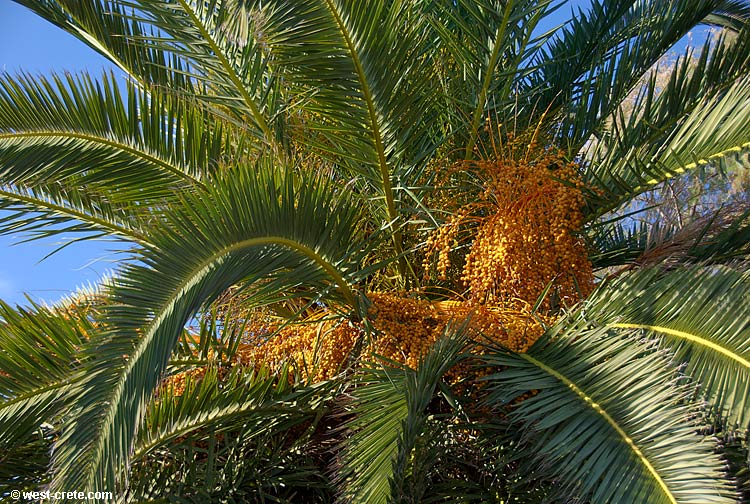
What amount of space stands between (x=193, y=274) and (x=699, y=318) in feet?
6.68

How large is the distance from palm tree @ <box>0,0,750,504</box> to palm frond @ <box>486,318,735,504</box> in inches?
0.5

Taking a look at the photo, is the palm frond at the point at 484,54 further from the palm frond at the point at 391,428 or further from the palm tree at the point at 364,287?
the palm frond at the point at 391,428

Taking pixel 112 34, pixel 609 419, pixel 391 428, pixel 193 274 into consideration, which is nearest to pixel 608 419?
pixel 609 419

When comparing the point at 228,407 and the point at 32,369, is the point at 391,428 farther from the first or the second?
the point at 32,369

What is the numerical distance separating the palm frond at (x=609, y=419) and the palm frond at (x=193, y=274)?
941 millimetres

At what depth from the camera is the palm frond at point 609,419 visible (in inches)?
111

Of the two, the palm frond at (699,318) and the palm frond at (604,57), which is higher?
the palm frond at (604,57)

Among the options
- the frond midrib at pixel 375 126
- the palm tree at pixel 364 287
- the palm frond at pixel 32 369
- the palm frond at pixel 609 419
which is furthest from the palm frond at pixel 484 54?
the palm frond at pixel 32 369

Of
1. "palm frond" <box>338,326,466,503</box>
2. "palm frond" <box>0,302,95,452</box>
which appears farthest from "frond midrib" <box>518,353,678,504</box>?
"palm frond" <box>0,302,95,452</box>

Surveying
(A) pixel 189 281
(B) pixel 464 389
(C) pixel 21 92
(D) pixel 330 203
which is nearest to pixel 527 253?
(B) pixel 464 389

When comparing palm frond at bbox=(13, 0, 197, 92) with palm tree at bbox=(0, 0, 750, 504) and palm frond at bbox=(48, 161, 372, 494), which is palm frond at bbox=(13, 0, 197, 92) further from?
palm frond at bbox=(48, 161, 372, 494)

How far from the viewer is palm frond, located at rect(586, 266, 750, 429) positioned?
315cm

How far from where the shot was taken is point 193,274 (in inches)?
120

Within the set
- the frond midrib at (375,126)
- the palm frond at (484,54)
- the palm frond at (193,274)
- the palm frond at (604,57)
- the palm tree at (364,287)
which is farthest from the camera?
the palm frond at (604,57)
